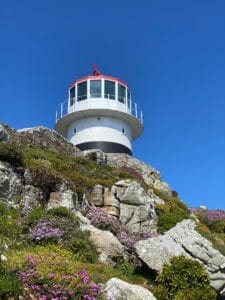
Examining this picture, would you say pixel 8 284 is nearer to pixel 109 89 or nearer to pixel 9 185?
pixel 9 185

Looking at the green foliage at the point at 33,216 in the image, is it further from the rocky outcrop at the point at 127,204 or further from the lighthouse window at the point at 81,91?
the lighthouse window at the point at 81,91

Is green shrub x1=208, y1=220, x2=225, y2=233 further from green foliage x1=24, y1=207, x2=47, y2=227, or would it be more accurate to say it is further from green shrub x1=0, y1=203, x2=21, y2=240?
green shrub x1=0, y1=203, x2=21, y2=240

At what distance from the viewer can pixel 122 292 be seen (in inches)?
509

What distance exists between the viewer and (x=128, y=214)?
75.7 feet

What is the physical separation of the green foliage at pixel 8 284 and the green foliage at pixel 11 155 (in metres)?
8.71

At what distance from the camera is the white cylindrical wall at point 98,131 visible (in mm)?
38188

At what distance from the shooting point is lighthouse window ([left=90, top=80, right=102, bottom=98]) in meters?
38.8

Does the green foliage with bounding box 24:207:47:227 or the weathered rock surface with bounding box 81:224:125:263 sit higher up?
the green foliage with bounding box 24:207:47:227

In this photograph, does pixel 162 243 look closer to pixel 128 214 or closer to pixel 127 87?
pixel 128 214

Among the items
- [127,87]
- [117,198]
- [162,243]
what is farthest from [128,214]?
[127,87]

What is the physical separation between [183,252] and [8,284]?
7204 millimetres

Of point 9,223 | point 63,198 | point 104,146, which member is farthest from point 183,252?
Result: point 104,146

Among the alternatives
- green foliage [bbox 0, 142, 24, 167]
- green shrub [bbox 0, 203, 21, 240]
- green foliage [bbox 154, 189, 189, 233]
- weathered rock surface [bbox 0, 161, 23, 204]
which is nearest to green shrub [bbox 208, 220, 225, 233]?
green foliage [bbox 154, 189, 189, 233]

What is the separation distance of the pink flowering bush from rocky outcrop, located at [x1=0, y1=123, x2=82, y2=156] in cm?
1287
